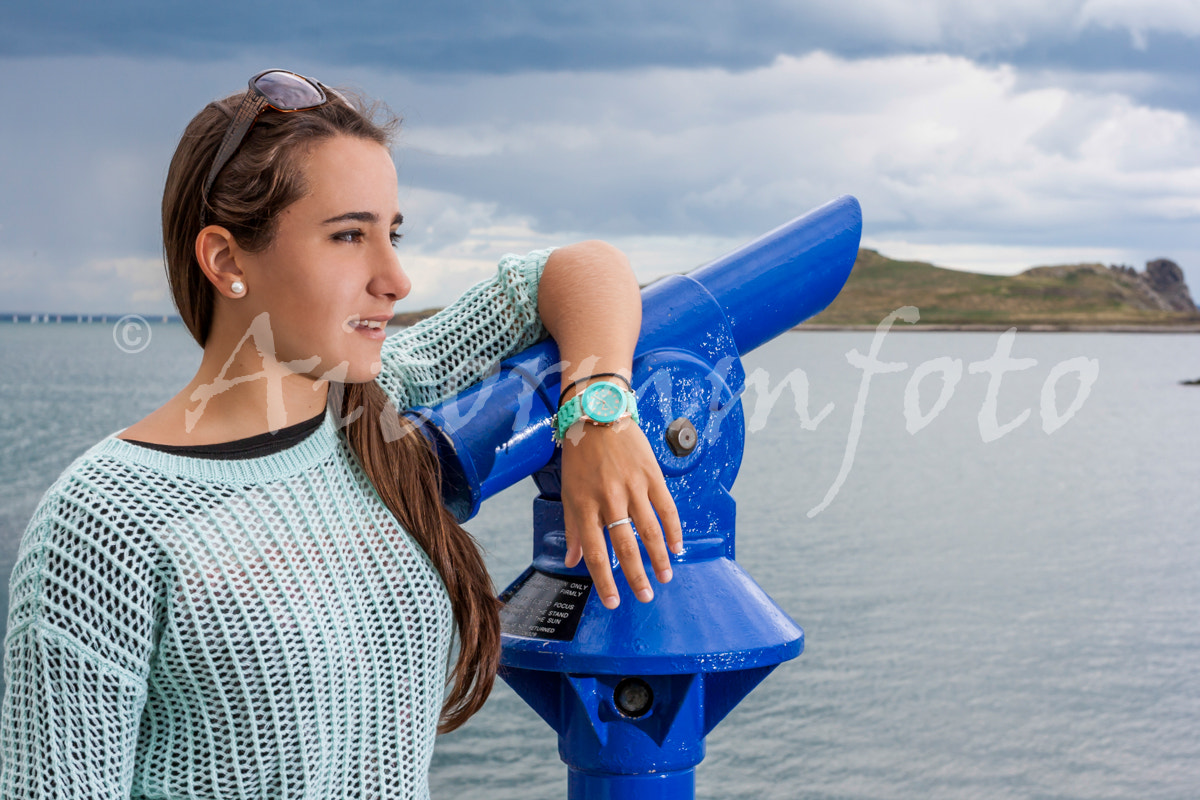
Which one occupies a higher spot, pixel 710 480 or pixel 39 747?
pixel 710 480

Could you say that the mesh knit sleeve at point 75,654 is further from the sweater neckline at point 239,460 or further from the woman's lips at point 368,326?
the woman's lips at point 368,326

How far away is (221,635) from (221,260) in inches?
15.1

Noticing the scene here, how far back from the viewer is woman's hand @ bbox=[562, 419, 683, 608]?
3.82 feet

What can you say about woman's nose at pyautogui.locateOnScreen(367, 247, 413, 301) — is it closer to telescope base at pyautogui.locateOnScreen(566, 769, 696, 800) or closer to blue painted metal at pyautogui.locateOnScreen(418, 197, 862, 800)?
blue painted metal at pyautogui.locateOnScreen(418, 197, 862, 800)

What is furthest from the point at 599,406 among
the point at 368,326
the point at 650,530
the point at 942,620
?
the point at 942,620

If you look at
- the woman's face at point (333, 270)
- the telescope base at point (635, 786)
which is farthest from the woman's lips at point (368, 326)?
the telescope base at point (635, 786)

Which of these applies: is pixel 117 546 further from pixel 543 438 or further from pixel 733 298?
pixel 733 298

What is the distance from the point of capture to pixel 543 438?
1343mm

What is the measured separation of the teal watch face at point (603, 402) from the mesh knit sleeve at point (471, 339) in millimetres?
243

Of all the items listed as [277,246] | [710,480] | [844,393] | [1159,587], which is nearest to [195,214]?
[277,246]

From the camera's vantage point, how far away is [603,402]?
1190 mm

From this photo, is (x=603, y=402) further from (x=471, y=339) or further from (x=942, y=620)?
(x=942, y=620)

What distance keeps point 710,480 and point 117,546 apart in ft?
2.22

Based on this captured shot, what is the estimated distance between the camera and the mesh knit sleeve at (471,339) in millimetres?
1395
